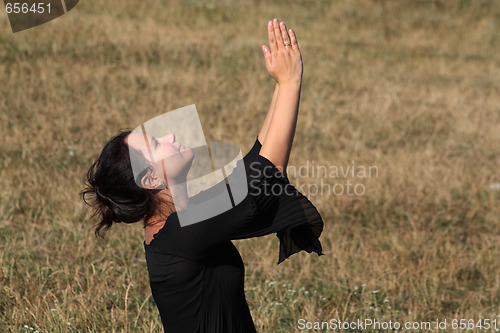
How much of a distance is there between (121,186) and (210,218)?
33cm

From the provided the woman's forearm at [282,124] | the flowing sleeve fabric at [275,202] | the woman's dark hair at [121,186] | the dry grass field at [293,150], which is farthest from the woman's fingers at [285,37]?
the dry grass field at [293,150]

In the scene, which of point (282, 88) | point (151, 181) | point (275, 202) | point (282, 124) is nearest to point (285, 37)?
point (282, 88)

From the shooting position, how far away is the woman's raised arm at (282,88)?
1822mm

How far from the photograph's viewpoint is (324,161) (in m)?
7.66

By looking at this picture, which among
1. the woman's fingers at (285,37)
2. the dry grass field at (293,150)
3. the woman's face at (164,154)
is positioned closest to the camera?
the woman's fingers at (285,37)

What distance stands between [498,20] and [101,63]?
1365 centimetres

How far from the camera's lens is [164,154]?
1964 millimetres

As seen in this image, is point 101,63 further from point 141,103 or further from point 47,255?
point 47,255

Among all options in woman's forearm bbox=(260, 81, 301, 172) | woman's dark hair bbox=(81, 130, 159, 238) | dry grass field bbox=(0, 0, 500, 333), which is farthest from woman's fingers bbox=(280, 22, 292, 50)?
dry grass field bbox=(0, 0, 500, 333)

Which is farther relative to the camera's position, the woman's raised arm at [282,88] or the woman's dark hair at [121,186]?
the woman's dark hair at [121,186]

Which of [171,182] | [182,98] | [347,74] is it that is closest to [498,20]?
[347,74]

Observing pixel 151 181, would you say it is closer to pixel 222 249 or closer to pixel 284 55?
pixel 222 249

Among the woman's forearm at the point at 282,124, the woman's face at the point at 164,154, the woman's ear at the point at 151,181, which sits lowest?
the woman's ear at the point at 151,181

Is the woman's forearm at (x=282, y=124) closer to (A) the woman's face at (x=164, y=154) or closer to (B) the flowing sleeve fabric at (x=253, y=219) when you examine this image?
(B) the flowing sleeve fabric at (x=253, y=219)
